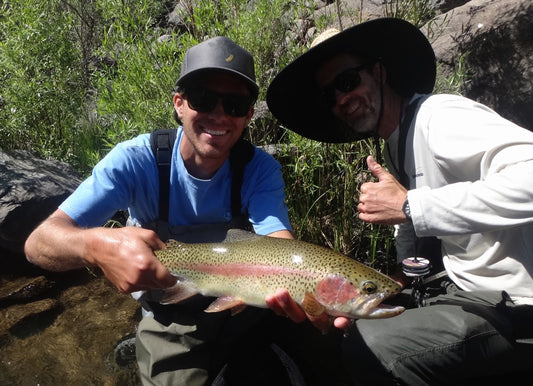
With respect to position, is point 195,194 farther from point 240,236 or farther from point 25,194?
point 25,194

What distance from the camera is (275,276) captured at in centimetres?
225

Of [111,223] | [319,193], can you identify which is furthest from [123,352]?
[319,193]

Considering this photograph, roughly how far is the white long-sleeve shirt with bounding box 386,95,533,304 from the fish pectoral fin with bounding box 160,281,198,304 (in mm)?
1310

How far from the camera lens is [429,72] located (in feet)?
9.95

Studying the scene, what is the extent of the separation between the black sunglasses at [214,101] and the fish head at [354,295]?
1.25 meters

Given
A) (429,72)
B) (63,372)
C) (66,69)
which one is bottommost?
(63,372)

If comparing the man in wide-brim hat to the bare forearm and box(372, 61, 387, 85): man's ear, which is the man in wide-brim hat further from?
the bare forearm

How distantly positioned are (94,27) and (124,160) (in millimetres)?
7998

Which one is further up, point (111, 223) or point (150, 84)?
point (150, 84)

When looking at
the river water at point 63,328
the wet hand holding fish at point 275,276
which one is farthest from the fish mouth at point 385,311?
the river water at point 63,328

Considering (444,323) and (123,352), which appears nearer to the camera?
(444,323)

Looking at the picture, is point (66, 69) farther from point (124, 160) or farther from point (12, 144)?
point (124, 160)

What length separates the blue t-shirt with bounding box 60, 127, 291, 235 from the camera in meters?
2.55

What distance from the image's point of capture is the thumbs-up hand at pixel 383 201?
229 cm
